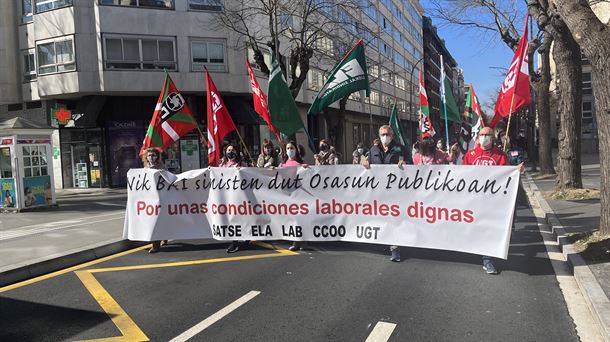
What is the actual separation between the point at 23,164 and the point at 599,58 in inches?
563

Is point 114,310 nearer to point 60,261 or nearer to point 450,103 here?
point 60,261

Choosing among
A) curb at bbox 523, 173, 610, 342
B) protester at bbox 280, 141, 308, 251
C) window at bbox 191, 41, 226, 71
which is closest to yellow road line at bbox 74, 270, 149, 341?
protester at bbox 280, 141, 308, 251

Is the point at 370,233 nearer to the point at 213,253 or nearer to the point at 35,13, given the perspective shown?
the point at 213,253

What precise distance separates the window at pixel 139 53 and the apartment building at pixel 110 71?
5 cm

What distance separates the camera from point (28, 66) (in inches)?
969

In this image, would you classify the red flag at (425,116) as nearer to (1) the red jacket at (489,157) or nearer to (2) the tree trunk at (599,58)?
(2) the tree trunk at (599,58)

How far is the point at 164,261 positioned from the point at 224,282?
1678 millimetres

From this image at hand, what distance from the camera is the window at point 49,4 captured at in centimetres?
2215

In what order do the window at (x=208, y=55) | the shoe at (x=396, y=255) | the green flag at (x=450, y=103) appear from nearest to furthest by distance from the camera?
the shoe at (x=396, y=255)
the green flag at (x=450, y=103)
the window at (x=208, y=55)

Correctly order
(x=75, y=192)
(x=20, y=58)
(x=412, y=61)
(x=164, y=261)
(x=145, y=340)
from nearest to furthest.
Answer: (x=145, y=340)
(x=164, y=261)
(x=75, y=192)
(x=20, y=58)
(x=412, y=61)

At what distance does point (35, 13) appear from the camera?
2311 centimetres

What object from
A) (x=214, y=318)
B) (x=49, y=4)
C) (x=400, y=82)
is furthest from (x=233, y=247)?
(x=400, y=82)

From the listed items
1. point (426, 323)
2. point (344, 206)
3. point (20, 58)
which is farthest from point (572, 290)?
A: point (20, 58)

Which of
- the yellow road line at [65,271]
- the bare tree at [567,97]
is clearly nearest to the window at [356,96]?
the bare tree at [567,97]
